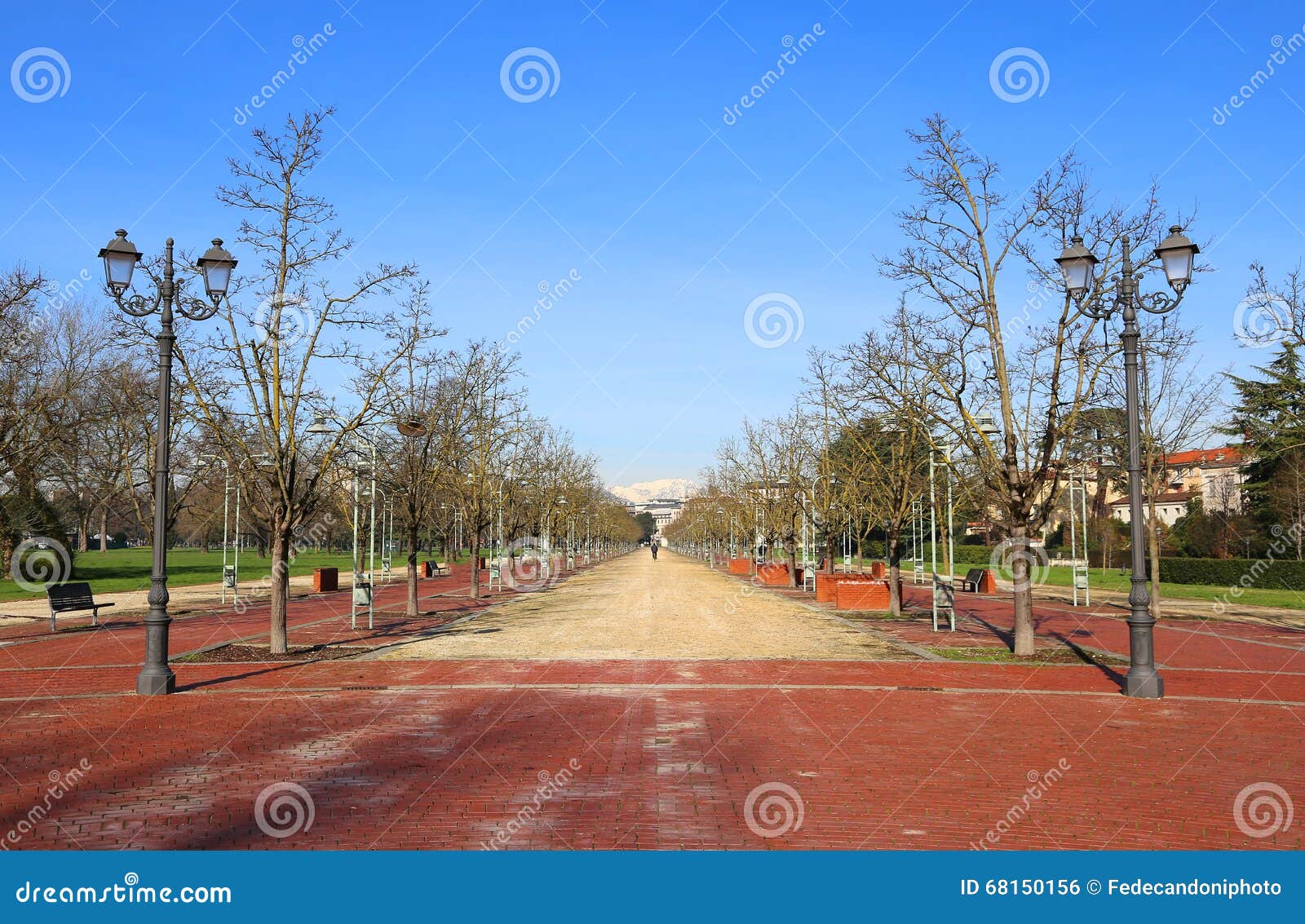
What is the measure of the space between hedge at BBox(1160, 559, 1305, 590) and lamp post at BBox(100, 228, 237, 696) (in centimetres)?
3780

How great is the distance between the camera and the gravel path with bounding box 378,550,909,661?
56.5 ft

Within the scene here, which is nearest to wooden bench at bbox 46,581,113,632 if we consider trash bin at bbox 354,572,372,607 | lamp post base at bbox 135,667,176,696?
trash bin at bbox 354,572,372,607

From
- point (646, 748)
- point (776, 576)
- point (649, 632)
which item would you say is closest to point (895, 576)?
point (649, 632)

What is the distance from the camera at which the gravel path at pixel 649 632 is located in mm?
17234

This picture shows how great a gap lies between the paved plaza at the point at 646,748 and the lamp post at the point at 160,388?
65cm

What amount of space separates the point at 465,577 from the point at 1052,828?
47.0 meters

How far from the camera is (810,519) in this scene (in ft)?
121

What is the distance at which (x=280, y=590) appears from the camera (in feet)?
53.4

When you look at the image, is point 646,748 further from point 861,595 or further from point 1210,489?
point 1210,489

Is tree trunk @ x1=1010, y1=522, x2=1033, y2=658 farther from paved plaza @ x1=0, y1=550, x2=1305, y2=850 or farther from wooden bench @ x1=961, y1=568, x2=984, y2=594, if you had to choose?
wooden bench @ x1=961, y1=568, x2=984, y2=594

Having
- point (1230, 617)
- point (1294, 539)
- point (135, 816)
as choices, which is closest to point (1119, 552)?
point (1294, 539)

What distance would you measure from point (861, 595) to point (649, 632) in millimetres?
9000

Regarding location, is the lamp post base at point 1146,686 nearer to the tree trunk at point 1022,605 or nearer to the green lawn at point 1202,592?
the tree trunk at point 1022,605

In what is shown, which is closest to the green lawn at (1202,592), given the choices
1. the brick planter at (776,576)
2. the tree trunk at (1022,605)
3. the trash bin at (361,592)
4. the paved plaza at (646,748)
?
the brick planter at (776,576)
